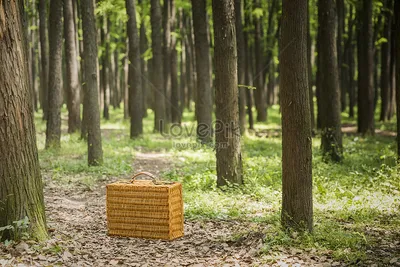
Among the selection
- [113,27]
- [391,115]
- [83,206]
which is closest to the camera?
[83,206]

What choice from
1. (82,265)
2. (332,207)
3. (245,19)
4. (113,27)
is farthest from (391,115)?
(82,265)

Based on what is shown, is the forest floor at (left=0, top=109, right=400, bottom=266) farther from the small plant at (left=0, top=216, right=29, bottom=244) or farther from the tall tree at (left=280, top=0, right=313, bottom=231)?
the tall tree at (left=280, top=0, right=313, bottom=231)

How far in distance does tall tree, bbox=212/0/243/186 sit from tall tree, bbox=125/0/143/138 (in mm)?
9714

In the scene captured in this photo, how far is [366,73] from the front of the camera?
20391 mm

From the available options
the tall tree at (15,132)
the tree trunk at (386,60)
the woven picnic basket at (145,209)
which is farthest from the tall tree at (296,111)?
the tree trunk at (386,60)

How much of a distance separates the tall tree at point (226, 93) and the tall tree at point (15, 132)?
4.58 m

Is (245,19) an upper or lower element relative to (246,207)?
upper

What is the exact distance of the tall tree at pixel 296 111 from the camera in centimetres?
A: 692

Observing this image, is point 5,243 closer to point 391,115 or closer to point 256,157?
point 256,157

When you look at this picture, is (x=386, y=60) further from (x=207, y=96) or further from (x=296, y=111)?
(x=296, y=111)

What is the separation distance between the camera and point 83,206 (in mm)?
9875

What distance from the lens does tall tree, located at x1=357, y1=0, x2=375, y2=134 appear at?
1992 centimetres

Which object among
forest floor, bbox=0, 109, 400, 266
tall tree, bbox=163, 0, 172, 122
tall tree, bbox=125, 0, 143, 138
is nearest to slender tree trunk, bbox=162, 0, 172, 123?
tall tree, bbox=163, 0, 172, 122

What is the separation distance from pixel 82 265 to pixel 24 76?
8.69 ft
